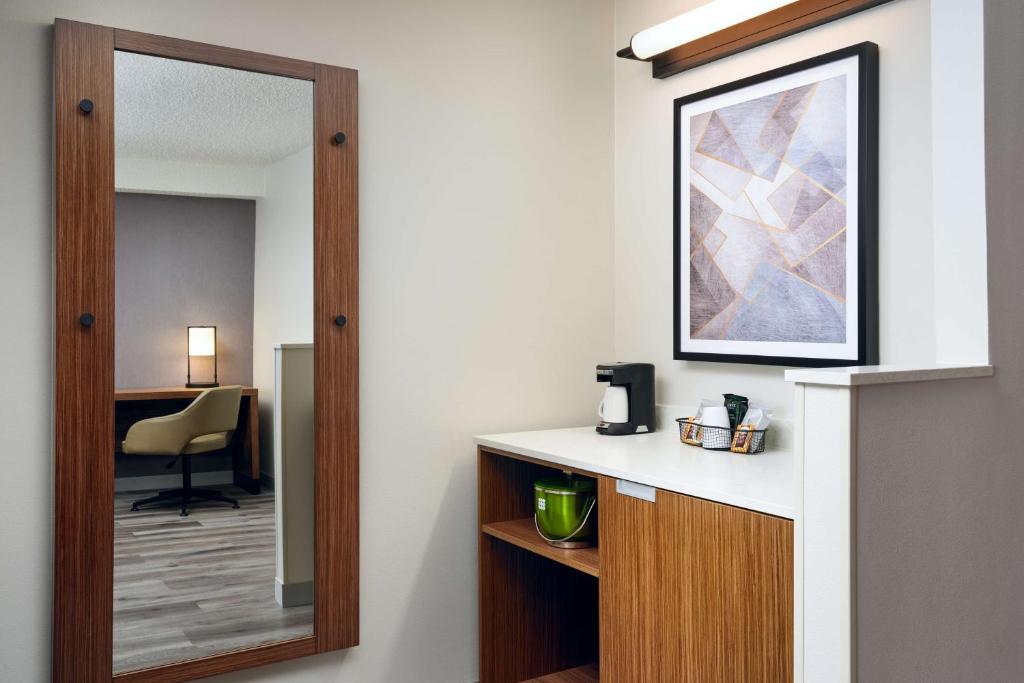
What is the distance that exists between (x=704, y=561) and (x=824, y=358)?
73 centimetres

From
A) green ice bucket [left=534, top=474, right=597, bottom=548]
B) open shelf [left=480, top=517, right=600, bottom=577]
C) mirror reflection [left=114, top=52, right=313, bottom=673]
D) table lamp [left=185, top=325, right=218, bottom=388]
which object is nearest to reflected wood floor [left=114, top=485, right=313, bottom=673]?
mirror reflection [left=114, top=52, right=313, bottom=673]

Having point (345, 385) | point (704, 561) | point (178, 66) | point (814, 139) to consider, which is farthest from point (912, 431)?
point (178, 66)

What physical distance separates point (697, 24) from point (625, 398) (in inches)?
43.7

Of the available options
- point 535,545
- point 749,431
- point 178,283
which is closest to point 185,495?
point 178,283

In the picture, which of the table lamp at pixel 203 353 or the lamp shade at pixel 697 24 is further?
the lamp shade at pixel 697 24

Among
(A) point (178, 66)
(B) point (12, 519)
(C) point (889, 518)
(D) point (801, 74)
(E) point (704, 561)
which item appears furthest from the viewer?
(D) point (801, 74)

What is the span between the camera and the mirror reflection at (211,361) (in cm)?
212

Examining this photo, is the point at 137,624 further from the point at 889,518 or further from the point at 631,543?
the point at 889,518

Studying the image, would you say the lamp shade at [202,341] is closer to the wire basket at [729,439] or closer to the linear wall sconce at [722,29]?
the wire basket at [729,439]

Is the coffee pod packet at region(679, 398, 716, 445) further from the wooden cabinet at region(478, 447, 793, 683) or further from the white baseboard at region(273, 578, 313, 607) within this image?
the white baseboard at region(273, 578, 313, 607)

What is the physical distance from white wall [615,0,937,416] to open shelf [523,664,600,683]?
0.88 meters

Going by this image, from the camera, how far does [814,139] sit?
2285mm

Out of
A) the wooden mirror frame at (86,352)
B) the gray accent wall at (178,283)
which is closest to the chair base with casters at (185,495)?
the wooden mirror frame at (86,352)

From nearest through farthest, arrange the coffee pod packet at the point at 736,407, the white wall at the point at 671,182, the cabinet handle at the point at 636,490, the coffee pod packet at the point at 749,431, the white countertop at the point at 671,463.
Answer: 1. the white countertop at the point at 671,463
2. the cabinet handle at the point at 636,490
3. the white wall at the point at 671,182
4. the coffee pod packet at the point at 749,431
5. the coffee pod packet at the point at 736,407
